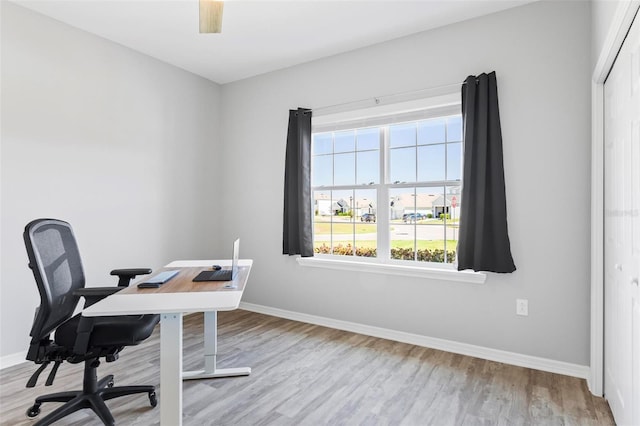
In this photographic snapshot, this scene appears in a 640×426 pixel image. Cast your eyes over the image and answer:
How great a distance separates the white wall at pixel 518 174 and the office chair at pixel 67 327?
6.88 ft

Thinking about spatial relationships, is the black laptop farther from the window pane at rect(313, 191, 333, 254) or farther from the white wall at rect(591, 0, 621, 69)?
the white wall at rect(591, 0, 621, 69)

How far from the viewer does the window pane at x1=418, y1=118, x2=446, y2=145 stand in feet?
10.4

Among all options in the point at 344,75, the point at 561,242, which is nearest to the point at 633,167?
the point at 561,242

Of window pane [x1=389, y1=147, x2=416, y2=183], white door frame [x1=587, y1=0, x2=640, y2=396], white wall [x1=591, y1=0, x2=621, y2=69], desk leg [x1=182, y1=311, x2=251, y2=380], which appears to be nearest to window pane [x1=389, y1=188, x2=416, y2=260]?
window pane [x1=389, y1=147, x2=416, y2=183]

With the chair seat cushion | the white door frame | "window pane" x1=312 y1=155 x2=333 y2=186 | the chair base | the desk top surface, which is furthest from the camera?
"window pane" x1=312 y1=155 x2=333 y2=186

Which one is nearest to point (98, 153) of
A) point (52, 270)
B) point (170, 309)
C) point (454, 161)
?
point (52, 270)

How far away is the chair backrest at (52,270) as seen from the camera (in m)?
1.73

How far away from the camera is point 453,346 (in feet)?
9.80

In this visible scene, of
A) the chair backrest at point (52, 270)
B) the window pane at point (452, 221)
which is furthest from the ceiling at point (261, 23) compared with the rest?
the chair backrest at point (52, 270)

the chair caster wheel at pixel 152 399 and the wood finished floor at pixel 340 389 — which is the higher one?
the chair caster wheel at pixel 152 399

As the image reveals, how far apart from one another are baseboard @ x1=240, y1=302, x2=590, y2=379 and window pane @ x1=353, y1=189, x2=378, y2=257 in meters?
0.73

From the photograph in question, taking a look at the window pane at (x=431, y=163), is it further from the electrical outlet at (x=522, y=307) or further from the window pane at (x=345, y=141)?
the electrical outlet at (x=522, y=307)

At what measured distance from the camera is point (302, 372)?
2609 mm

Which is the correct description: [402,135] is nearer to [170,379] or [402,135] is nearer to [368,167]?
[368,167]
